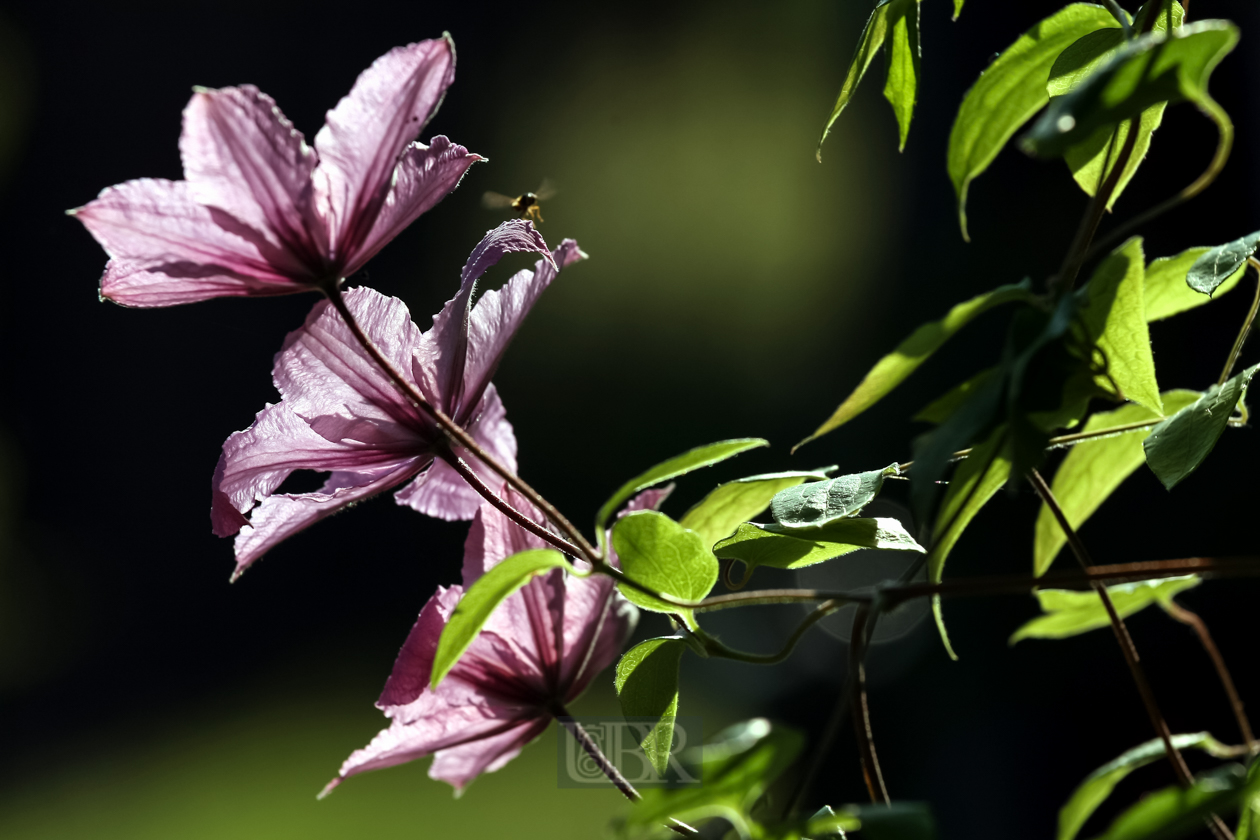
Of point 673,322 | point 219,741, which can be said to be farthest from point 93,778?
point 673,322

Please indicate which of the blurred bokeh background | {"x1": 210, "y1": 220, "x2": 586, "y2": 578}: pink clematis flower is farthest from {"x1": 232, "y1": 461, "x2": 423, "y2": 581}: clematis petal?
the blurred bokeh background

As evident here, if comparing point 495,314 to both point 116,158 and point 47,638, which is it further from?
point 116,158

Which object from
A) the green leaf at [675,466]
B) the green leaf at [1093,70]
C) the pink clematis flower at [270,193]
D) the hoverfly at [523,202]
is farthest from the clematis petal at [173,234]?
the hoverfly at [523,202]

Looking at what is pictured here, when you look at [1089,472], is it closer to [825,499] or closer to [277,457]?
[825,499]

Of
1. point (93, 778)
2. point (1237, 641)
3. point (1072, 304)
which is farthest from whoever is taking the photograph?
point (93, 778)

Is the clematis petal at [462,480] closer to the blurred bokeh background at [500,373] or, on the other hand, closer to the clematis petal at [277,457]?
the clematis petal at [277,457]

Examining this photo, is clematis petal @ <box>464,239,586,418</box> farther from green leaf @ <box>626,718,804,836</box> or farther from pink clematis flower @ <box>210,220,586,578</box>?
green leaf @ <box>626,718,804,836</box>

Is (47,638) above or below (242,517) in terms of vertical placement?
below

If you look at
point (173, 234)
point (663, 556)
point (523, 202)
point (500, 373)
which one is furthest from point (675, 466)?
point (500, 373)
